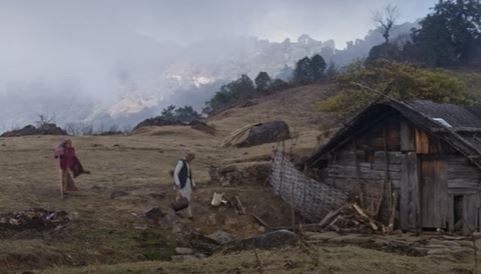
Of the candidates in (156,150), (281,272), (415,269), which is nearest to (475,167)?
(415,269)

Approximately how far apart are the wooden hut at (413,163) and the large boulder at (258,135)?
488 inches

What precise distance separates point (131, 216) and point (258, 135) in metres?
16.7

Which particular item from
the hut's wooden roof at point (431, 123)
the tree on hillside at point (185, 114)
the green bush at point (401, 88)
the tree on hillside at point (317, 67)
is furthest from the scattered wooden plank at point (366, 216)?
the tree on hillside at point (185, 114)

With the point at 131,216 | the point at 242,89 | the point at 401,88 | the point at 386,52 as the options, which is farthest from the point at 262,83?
the point at 131,216

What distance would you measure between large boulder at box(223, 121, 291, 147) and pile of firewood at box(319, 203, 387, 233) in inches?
547

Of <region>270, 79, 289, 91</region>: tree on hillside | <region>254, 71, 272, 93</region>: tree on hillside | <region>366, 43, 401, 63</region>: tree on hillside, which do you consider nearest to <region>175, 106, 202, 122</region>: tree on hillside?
<region>254, 71, 272, 93</region>: tree on hillside

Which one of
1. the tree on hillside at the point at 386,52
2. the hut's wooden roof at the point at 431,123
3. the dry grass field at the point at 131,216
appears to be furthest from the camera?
the tree on hillside at the point at 386,52

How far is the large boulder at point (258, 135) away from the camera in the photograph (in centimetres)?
3173

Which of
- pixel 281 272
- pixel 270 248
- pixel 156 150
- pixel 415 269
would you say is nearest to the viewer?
pixel 281 272

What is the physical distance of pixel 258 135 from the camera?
32.2 metres

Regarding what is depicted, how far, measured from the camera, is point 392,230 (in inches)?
668

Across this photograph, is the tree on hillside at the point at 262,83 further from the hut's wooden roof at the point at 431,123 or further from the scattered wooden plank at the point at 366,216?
the scattered wooden plank at the point at 366,216

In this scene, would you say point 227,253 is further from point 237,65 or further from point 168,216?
point 237,65

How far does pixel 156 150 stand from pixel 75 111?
94601 mm
